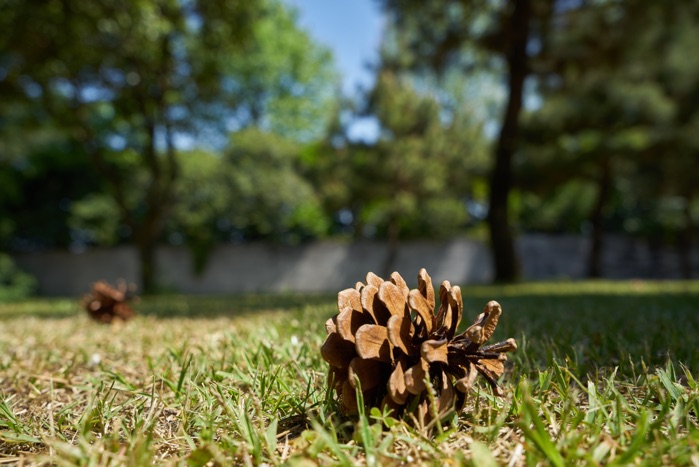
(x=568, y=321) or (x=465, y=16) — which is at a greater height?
(x=465, y=16)

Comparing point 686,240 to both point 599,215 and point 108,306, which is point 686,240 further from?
point 108,306

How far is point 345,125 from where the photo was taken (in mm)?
→ 12312

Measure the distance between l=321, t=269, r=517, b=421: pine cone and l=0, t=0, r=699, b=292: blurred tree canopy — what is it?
20.9 feet

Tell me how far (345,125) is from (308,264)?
3.98 metres

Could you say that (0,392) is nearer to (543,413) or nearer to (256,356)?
(256,356)

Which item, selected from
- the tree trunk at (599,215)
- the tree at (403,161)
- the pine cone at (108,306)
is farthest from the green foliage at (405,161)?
the pine cone at (108,306)

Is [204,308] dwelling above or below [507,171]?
below

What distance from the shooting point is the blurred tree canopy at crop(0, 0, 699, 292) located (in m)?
6.98

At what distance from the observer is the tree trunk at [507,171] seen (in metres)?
7.15

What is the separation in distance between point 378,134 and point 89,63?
21.7ft

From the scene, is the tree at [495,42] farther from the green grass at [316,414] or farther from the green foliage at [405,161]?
the green grass at [316,414]

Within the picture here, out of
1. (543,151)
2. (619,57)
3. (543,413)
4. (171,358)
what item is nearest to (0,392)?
(171,358)

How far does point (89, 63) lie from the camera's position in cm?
729

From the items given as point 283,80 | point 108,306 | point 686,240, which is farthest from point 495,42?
point 283,80
